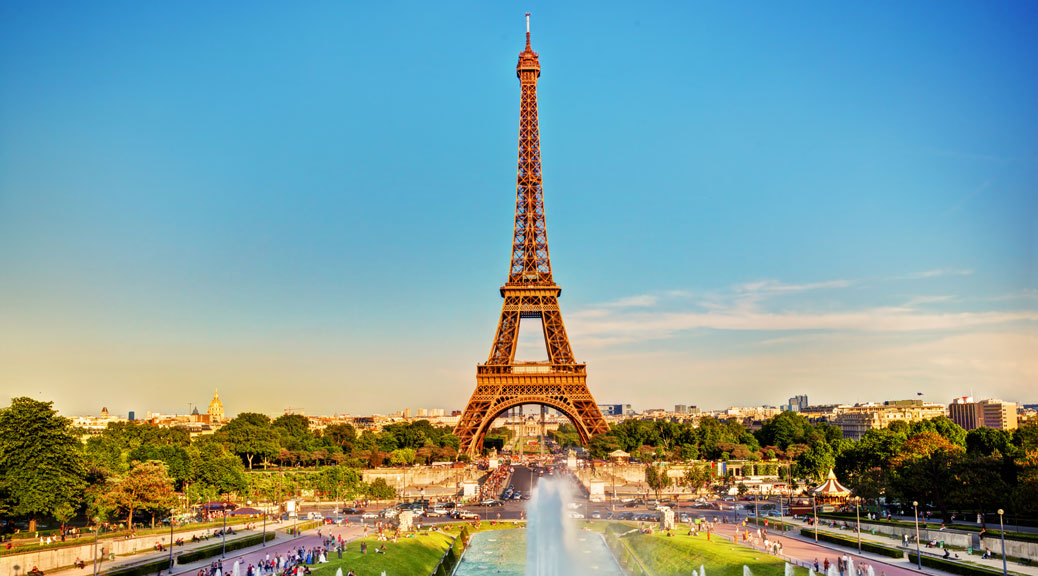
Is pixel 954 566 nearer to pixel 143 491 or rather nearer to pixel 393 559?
pixel 393 559

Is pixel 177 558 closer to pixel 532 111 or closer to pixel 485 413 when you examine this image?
pixel 485 413

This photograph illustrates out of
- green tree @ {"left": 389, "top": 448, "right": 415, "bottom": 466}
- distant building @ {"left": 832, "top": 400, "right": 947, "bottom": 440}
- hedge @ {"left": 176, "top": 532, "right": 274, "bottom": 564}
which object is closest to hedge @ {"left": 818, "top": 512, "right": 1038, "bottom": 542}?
hedge @ {"left": 176, "top": 532, "right": 274, "bottom": 564}

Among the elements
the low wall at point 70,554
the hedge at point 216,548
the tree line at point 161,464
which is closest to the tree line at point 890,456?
the tree line at point 161,464

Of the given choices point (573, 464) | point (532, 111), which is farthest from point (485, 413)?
point (532, 111)

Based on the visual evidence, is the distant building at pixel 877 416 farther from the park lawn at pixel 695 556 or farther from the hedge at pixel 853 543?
the park lawn at pixel 695 556

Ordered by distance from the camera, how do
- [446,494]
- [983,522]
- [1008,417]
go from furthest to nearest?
[1008,417] → [446,494] → [983,522]

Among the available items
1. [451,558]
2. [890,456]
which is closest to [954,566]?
[451,558]
